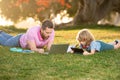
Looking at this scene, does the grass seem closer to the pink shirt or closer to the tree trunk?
the pink shirt

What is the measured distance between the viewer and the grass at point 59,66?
770 centimetres

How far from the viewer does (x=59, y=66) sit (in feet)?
28.3

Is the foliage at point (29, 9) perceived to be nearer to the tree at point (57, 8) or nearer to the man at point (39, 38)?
the tree at point (57, 8)

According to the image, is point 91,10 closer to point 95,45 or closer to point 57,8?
point 57,8

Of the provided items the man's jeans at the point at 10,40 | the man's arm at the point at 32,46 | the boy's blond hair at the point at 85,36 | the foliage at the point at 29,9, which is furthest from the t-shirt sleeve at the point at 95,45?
the foliage at the point at 29,9

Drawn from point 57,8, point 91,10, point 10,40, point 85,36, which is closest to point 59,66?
point 85,36

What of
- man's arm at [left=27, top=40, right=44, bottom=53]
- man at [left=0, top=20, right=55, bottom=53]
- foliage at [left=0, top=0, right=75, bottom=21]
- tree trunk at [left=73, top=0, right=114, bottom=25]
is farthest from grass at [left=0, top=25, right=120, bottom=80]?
foliage at [left=0, top=0, right=75, bottom=21]

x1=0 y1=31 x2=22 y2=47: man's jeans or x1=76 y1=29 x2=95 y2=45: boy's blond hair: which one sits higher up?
x1=76 y1=29 x2=95 y2=45: boy's blond hair

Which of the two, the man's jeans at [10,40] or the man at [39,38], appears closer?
the man at [39,38]

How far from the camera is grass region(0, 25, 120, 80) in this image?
7.70 m

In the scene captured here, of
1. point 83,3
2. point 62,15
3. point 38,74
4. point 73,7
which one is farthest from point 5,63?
point 62,15

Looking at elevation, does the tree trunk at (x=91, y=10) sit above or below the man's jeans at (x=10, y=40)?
below

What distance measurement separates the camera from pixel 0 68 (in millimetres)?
8414

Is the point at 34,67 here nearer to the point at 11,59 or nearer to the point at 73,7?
the point at 11,59
